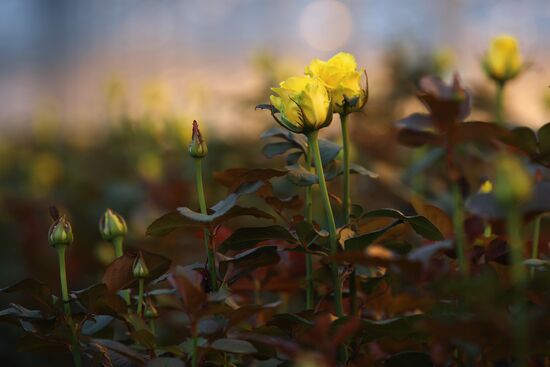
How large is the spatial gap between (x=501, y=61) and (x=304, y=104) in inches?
21.1

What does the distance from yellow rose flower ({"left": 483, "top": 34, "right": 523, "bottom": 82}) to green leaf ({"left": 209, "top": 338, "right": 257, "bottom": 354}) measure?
62cm

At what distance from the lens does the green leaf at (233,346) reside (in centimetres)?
43

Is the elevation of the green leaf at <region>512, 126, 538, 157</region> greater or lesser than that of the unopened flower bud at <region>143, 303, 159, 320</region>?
greater

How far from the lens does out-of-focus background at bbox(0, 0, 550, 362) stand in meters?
1.74

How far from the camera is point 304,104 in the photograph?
490 millimetres

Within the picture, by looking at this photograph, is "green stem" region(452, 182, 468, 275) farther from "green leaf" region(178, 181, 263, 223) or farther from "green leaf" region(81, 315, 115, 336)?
"green leaf" region(81, 315, 115, 336)

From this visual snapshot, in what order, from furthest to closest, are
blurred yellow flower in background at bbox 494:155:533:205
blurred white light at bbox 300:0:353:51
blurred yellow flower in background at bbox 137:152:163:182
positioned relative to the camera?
blurred white light at bbox 300:0:353:51 < blurred yellow flower in background at bbox 137:152:163:182 < blurred yellow flower in background at bbox 494:155:533:205

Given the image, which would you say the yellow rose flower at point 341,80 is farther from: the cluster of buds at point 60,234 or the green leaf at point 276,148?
the cluster of buds at point 60,234

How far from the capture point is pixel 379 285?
1.86 feet

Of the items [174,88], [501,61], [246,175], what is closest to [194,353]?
[246,175]

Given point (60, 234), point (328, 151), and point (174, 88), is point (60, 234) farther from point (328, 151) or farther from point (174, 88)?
point (174, 88)

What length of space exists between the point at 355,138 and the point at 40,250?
892 mm

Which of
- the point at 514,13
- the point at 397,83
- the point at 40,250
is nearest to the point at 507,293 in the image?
the point at 40,250

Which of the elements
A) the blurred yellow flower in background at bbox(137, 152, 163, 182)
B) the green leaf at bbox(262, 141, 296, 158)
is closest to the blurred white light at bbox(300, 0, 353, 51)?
the blurred yellow flower in background at bbox(137, 152, 163, 182)
